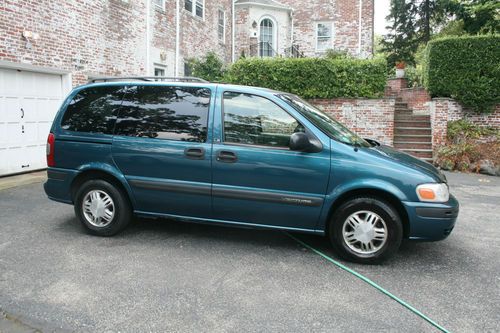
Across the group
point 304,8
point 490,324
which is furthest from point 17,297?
point 304,8

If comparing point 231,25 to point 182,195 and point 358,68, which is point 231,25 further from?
point 182,195

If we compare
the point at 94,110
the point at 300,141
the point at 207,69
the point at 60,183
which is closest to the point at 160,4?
the point at 207,69

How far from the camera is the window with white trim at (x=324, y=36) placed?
20.2 metres

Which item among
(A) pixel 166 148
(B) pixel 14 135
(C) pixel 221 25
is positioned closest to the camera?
(A) pixel 166 148

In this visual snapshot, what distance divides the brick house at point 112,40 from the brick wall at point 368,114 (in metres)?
5.85

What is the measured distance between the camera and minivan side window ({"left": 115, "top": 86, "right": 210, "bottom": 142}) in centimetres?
446

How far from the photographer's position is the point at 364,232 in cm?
408

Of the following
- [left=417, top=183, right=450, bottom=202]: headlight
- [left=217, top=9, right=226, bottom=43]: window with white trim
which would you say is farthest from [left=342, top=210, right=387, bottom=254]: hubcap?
[left=217, top=9, right=226, bottom=43]: window with white trim

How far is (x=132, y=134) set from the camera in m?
4.63

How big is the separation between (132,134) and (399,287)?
321 cm

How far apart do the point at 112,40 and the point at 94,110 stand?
23.8 feet

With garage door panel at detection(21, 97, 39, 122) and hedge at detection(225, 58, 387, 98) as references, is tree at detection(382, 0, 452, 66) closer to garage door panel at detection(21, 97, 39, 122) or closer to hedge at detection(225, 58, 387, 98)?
hedge at detection(225, 58, 387, 98)

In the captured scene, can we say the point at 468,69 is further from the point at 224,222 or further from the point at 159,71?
the point at 159,71

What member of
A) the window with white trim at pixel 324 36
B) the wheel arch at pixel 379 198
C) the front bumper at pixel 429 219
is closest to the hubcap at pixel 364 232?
the wheel arch at pixel 379 198
